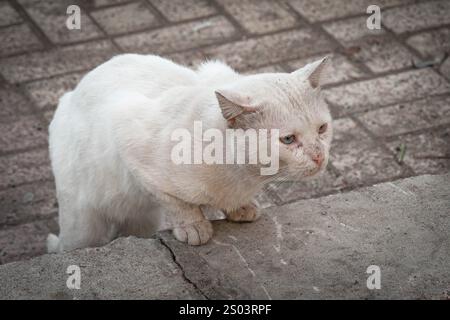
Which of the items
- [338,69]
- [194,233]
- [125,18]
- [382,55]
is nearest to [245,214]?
[194,233]

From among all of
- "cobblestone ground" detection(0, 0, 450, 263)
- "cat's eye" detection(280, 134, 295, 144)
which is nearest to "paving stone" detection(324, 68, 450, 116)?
"cobblestone ground" detection(0, 0, 450, 263)

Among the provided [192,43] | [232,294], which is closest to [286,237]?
[232,294]

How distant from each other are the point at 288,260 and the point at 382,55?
2.82 metres

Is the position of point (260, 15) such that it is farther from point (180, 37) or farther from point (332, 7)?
point (180, 37)

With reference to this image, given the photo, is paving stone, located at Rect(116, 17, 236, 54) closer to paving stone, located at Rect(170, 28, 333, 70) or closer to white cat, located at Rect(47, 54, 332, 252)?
paving stone, located at Rect(170, 28, 333, 70)

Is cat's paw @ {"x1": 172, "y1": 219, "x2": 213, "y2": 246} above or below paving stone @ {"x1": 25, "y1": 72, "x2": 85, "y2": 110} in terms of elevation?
below

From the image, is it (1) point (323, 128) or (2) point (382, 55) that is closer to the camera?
(1) point (323, 128)

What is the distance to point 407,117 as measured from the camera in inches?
198

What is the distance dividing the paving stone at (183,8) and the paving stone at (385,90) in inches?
49.3

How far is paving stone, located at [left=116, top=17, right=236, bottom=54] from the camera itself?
5.57 metres

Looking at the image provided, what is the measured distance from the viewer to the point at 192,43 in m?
5.63

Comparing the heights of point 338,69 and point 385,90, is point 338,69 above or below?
above

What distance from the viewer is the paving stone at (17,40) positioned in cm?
556

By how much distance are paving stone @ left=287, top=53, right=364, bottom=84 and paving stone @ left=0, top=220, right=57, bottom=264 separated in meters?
1.98
